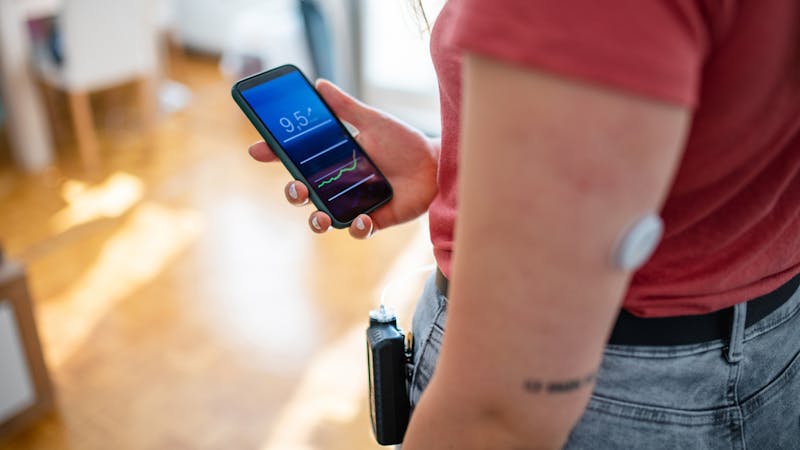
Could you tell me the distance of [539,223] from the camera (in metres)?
0.38

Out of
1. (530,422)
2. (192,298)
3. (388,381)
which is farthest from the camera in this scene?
(192,298)

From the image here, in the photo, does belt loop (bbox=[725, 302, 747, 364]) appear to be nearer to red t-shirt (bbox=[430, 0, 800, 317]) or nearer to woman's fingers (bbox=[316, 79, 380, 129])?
red t-shirt (bbox=[430, 0, 800, 317])

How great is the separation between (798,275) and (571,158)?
0.36 meters

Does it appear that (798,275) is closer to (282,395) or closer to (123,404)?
(282,395)

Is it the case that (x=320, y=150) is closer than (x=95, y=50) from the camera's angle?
Yes

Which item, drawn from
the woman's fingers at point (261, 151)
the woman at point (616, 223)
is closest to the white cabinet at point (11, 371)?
the woman's fingers at point (261, 151)

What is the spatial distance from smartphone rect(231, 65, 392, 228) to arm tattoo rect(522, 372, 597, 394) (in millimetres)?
475

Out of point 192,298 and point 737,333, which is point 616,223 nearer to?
point 737,333

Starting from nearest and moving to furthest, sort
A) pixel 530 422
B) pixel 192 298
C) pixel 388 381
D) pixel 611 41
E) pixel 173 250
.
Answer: pixel 611 41
pixel 530 422
pixel 388 381
pixel 192 298
pixel 173 250

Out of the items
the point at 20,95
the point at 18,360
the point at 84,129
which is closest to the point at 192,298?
the point at 18,360

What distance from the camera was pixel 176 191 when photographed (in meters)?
2.86

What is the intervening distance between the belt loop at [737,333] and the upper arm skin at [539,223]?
0.55 feet

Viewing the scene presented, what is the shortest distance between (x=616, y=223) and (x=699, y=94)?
0.10 meters

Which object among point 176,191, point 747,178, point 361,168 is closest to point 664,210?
point 747,178
